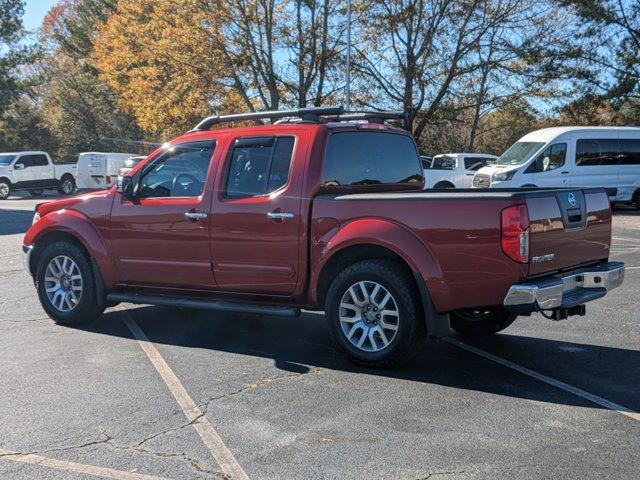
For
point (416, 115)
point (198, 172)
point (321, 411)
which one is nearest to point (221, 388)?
point (321, 411)

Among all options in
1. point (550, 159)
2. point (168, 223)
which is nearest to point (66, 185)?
point (550, 159)

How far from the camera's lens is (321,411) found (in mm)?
4234

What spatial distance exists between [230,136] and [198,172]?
45 centimetres

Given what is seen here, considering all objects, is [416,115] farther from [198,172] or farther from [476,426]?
[476,426]

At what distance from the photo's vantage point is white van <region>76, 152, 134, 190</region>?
28547 millimetres

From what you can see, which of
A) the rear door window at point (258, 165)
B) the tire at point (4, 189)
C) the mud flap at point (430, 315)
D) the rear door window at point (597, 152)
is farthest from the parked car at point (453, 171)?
the tire at point (4, 189)

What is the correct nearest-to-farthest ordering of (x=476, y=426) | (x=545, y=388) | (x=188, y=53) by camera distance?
(x=476, y=426), (x=545, y=388), (x=188, y=53)

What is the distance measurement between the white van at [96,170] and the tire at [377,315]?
25.2 metres

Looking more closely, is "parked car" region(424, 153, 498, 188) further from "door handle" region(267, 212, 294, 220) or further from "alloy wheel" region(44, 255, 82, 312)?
"door handle" region(267, 212, 294, 220)

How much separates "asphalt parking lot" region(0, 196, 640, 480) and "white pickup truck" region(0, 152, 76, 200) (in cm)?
2526

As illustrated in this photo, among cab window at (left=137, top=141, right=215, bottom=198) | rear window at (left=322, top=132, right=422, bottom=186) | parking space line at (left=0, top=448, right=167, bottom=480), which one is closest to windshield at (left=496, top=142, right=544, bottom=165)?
rear window at (left=322, top=132, right=422, bottom=186)

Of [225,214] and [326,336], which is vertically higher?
[225,214]

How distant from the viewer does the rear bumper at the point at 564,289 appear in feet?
14.5

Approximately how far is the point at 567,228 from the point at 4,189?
2917cm
